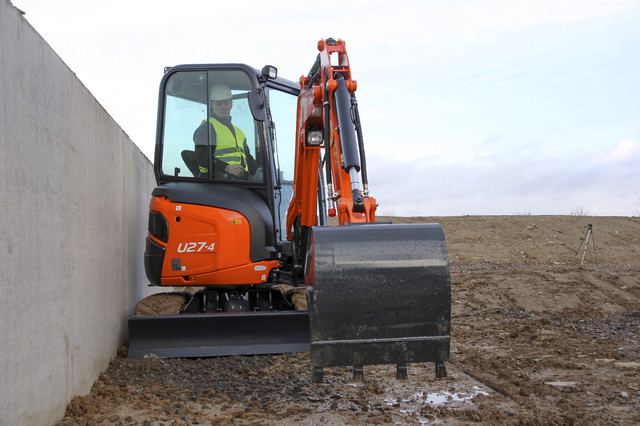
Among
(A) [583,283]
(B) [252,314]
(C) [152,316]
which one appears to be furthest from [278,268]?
(A) [583,283]

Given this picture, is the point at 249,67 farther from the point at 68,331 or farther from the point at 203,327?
the point at 68,331

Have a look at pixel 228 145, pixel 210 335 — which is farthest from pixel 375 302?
pixel 228 145

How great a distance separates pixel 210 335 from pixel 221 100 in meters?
2.55

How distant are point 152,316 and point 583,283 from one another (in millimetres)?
7847

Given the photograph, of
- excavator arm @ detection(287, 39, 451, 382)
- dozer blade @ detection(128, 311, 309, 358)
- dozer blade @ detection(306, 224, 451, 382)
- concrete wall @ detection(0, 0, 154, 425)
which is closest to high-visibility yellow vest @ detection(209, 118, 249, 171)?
concrete wall @ detection(0, 0, 154, 425)

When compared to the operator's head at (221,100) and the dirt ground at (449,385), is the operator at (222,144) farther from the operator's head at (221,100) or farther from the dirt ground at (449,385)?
the dirt ground at (449,385)

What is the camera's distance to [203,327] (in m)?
6.14

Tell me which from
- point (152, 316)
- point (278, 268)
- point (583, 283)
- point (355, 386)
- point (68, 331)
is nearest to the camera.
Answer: point (68, 331)

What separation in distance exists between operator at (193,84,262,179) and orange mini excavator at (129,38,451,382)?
0.04 feet

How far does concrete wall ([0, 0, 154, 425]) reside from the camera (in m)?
3.32

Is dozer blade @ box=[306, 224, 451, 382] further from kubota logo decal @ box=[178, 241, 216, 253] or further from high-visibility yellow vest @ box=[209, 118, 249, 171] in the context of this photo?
high-visibility yellow vest @ box=[209, 118, 249, 171]

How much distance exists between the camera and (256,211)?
256 inches

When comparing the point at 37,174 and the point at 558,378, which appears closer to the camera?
the point at 37,174

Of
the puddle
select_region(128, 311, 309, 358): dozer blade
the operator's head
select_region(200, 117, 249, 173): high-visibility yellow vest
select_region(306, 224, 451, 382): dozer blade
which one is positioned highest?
the operator's head
